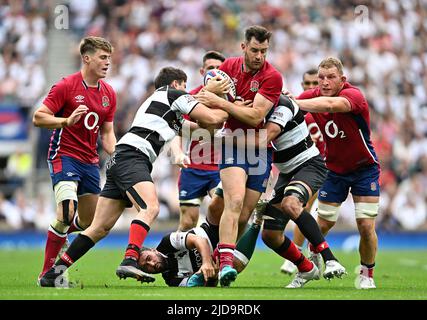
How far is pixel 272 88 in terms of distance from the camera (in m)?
10.3

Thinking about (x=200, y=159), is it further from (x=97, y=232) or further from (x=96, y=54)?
(x=97, y=232)

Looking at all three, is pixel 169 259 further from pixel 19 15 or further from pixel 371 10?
pixel 371 10

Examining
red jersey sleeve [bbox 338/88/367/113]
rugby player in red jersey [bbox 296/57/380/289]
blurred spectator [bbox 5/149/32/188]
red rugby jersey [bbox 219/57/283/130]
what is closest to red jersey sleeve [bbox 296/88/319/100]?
rugby player in red jersey [bbox 296/57/380/289]

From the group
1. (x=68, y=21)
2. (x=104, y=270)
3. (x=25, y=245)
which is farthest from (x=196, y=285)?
(x=68, y=21)

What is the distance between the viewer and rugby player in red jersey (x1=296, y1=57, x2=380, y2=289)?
10970 millimetres

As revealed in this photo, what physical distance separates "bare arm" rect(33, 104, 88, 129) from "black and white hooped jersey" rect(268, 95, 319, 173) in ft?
7.37

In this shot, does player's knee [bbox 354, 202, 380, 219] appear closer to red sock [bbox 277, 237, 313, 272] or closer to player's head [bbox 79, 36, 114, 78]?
red sock [bbox 277, 237, 313, 272]

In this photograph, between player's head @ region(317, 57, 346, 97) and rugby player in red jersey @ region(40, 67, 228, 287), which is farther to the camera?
player's head @ region(317, 57, 346, 97)

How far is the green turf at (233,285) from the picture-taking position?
9125mm

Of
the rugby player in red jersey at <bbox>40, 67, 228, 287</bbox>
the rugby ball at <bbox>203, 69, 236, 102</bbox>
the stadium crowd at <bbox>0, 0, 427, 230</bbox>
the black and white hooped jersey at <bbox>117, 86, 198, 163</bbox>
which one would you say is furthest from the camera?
the stadium crowd at <bbox>0, 0, 427, 230</bbox>

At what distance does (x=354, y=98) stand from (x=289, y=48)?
1350 centimetres

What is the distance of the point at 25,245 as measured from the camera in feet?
68.5

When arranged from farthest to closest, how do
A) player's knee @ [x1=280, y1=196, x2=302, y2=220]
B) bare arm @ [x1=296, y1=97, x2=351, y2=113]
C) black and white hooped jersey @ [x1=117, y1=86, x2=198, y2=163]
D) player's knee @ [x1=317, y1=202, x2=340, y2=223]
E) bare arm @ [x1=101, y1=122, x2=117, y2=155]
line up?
player's knee @ [x1=317, y1=202, x2=340, y2=223] < bare arm @ [x1=101, y1=122, x2=117, y2=155] < bare arm @ [x1=296, y1=97, x2=351, y2=113] < player's knee @ [x1=280, y1=196, x2=302, y2=220] < black and white hooped jersey @ [x1=117, y1=86, x2=198, y2=163]

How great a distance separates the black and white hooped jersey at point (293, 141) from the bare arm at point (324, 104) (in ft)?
0.36
